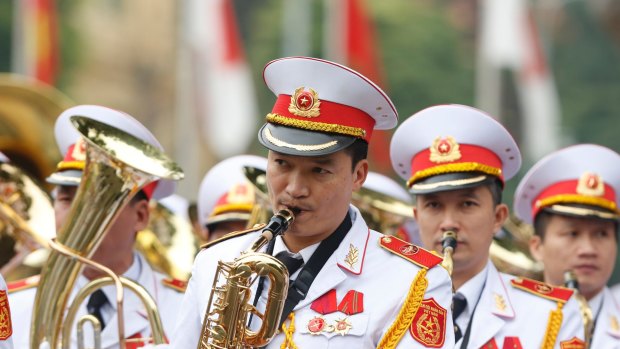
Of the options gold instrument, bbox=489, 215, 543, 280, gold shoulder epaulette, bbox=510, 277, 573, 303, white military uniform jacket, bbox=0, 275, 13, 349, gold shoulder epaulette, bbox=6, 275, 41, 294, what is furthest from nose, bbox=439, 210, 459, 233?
gold instrument, bbox=489, 215, 543, 280

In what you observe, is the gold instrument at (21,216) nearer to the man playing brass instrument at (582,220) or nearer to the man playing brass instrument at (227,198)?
the man playing brass instrument at (227,198)

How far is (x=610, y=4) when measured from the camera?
39.9 meters

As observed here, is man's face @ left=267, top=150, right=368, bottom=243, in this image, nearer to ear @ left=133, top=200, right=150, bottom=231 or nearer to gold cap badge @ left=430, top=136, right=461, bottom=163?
gold cap badge @ left=430, top=136, right=461, bottom=163

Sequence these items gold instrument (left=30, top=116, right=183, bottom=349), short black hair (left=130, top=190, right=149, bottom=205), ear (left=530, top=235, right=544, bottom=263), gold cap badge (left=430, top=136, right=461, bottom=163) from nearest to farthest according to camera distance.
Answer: gold instrument (left=30, top=116, right=183, bottom=349) < gold cap badge (left=430, top=136, right=461, bottom=163) < short black hair (left=130, top=190, right=149, bottom=205) < ear (left=530, top=235, right=544, bottom=263)

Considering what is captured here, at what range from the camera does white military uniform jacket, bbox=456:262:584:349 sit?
6445mm

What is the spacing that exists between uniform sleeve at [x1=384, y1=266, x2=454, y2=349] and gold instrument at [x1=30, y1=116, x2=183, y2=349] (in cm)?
160

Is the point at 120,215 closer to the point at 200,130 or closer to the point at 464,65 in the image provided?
the point at 200,130

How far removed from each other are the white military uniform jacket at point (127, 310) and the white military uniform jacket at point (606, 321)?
2.07 meters

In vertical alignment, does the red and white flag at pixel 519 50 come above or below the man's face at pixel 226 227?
above

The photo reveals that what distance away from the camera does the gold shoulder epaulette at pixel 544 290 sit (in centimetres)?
672

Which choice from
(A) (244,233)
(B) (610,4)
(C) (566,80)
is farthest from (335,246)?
(B) (610,4)

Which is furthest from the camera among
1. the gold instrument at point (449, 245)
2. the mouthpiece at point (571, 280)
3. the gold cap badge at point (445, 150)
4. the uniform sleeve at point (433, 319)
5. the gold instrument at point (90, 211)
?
the mouthpiece at point (571, 280)

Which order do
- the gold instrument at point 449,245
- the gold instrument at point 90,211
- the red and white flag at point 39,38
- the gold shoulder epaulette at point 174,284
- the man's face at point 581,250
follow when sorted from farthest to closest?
the red and white flag at point 39,38 → the man's face at point 581,250 → the gold shoulder epaulette at point 174,284 → the gold instrument at point 90,211 → the gold instrument at point 449,245

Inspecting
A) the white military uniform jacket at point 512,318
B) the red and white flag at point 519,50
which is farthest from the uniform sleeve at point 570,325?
the red and white flag at point 519,50
